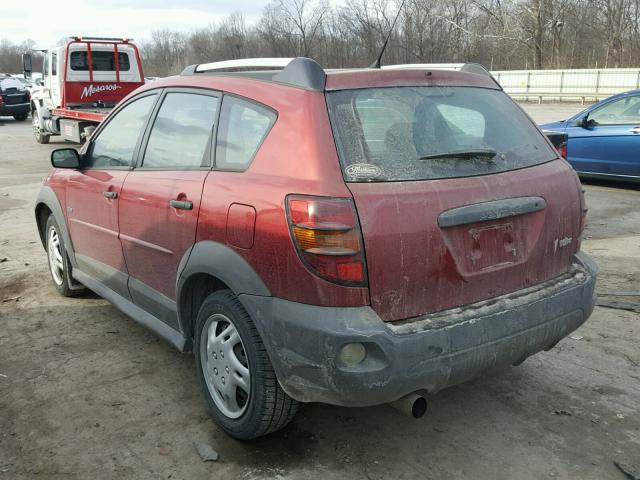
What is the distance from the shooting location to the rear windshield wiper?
113 inches

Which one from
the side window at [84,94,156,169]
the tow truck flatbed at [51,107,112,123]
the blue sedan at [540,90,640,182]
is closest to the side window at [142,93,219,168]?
the side window at [84,94,156,169]

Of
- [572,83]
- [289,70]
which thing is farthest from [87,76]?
[572,83]

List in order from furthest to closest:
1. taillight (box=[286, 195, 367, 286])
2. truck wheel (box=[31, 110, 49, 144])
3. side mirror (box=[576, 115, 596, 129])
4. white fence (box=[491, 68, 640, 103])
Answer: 1. white fence (box=[491, 68, 640, 103])
2. truck wheel (box=[31, 110, 49, 144])
3. side mirror (box=[576, 115, 596, 129])
4. taillight (box=[286, 195, 367, 286])

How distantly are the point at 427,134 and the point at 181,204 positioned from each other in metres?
1.27

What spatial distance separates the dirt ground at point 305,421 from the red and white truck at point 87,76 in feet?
42.5

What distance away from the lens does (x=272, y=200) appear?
269 centimetres

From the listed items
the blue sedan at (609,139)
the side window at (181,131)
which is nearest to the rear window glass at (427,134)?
the side window at (181,131)

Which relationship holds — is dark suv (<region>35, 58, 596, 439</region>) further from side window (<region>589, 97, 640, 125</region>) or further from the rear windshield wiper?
side window (<region>589, 97, 640, 125</region>)

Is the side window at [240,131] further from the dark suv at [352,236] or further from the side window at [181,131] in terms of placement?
the side window at [181,131]

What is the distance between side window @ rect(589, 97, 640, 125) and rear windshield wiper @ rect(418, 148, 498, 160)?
7.68 m

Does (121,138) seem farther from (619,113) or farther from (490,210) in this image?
(619,113)

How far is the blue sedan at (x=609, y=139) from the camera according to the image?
9547 millimetres

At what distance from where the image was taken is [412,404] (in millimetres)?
2730

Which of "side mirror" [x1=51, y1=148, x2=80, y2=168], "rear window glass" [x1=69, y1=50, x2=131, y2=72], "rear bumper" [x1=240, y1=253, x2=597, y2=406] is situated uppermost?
"rear window glass" [x1=69, y1=50, x2=131, y2=72]
